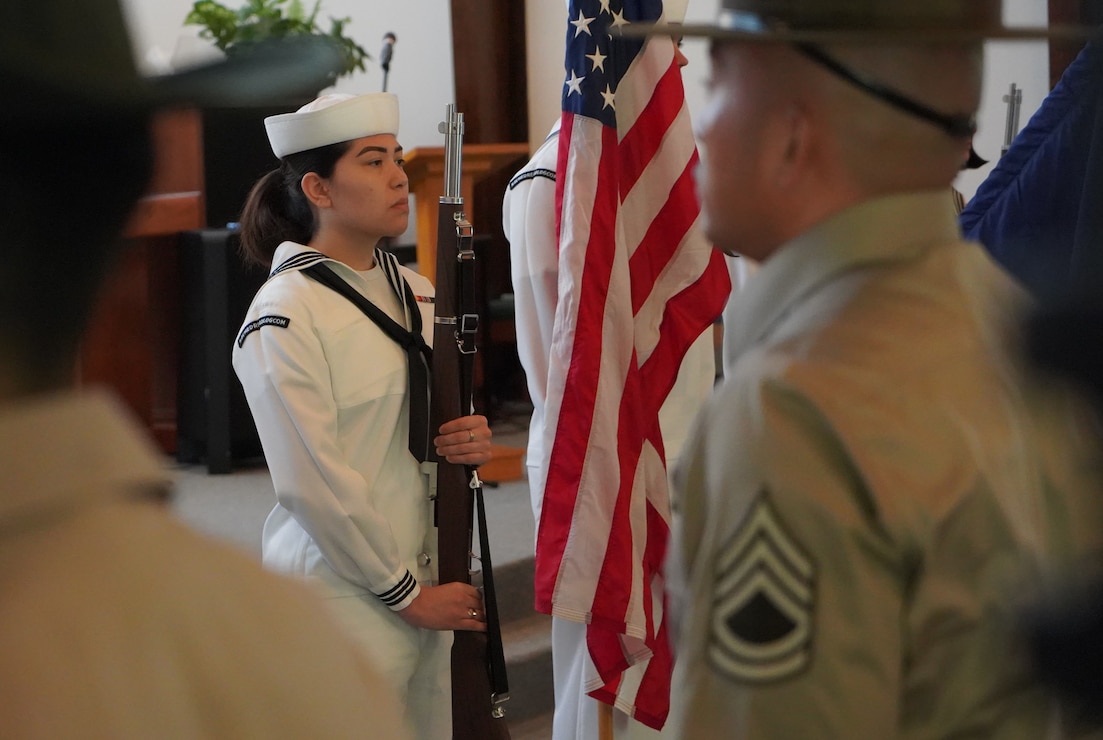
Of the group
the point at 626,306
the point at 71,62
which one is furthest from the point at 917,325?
the point at 626,306

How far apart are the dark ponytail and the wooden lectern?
2394mm

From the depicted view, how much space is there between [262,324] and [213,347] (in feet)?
11.5

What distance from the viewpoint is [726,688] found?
0.94m

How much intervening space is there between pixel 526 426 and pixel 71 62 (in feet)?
20.8

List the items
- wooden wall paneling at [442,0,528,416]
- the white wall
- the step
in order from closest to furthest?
the step → wooden wall paneling at [442,0,528,416] → the white wall

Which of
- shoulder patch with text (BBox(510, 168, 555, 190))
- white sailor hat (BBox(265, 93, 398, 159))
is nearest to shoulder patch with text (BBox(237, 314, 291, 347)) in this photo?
white sailor hat (BBox(265, 93, 398, 159))

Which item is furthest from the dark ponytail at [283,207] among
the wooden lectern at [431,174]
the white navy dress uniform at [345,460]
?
the wooden lectern at [431,174]

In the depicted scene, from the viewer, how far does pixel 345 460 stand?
92.1 inches

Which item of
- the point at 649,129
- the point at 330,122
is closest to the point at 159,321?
the point at 330,122

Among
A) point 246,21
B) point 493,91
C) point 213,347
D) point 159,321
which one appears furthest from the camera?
point 493,91

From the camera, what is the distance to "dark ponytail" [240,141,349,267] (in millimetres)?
2607

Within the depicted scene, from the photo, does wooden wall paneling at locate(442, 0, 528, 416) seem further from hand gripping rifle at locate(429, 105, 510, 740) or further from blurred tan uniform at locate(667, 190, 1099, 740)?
blurred tan uniform at locate(667, 190, 1099, 740)

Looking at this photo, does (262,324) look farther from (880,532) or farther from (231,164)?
(231,164)

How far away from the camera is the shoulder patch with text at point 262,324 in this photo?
232 cm
